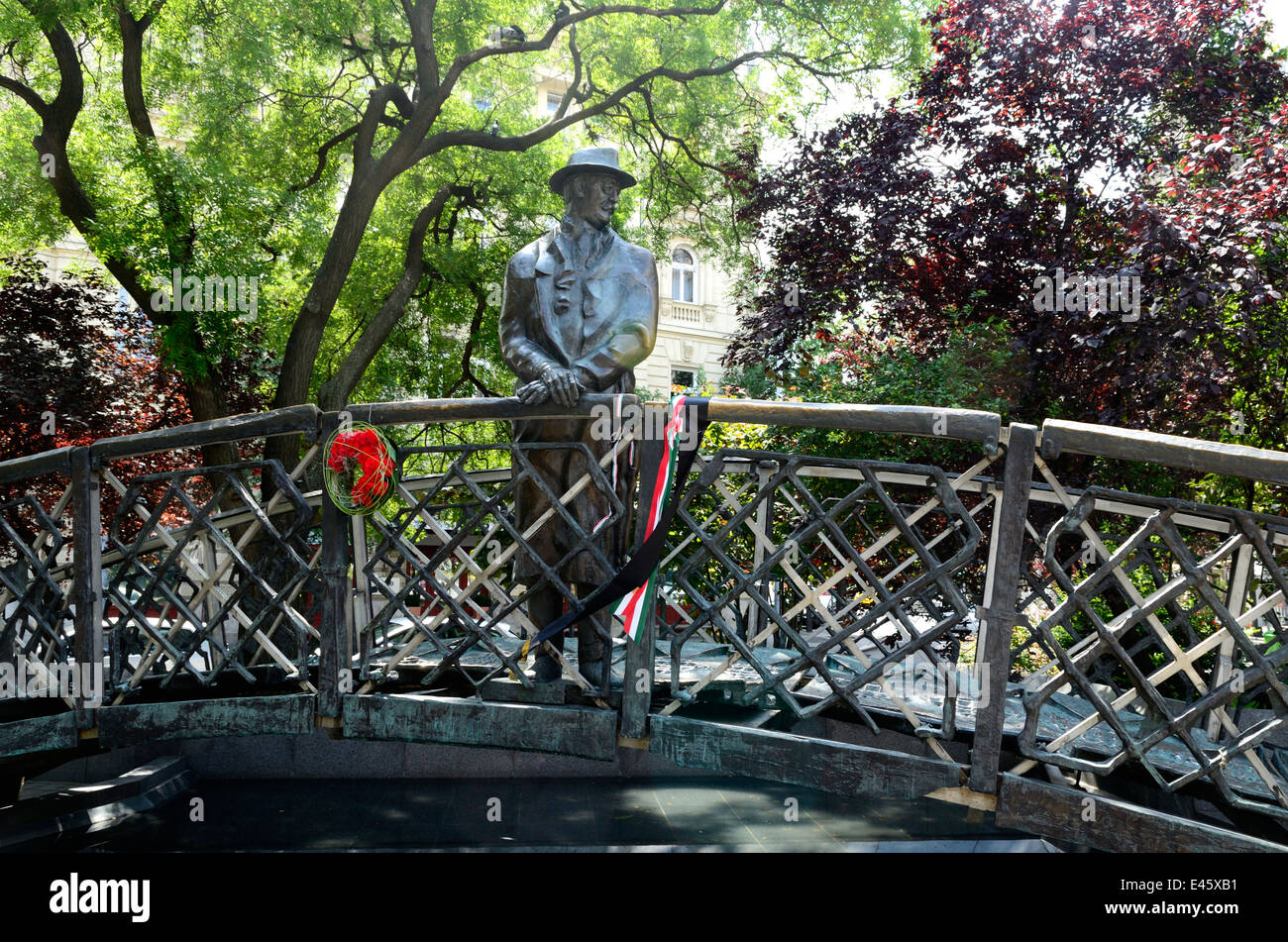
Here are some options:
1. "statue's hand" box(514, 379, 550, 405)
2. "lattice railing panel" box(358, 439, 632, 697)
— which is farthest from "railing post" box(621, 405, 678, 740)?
"statue's hand" box(514, 379, 550, 405)

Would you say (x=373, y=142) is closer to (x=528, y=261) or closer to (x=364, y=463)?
(x=528, y=261)

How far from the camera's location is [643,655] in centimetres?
409

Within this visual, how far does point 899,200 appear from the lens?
342 inches

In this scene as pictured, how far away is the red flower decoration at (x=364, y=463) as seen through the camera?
4.22 m

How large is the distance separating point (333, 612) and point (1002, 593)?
118 inches

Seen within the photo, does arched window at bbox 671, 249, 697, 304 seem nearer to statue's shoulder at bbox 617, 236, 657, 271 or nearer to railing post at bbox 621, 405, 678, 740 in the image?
statue's shoulder at bbox 617, 236, 657, 271

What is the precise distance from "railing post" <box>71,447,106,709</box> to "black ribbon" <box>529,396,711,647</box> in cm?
238

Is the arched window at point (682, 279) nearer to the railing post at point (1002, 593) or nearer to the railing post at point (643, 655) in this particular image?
the railing post at point (643, 655)

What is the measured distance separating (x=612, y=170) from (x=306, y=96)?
8987 millimetres

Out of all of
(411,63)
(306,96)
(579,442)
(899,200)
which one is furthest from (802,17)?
(579,442)

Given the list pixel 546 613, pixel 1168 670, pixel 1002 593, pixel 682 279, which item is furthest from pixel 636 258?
pixel 682 279

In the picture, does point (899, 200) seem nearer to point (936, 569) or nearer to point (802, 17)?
point (802, 17)

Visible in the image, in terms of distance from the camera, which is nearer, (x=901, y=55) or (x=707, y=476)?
(x=707, y=476)

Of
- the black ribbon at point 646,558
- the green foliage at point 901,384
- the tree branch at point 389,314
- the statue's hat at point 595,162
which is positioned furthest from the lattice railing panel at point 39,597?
the green foliage at point 901,384
